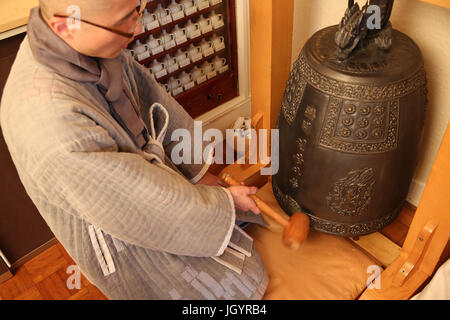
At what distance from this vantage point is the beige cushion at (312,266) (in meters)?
1.06

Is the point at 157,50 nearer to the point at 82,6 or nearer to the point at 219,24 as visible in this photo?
the point at 219,24

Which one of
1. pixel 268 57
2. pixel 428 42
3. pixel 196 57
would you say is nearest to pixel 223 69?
pixel 196 57

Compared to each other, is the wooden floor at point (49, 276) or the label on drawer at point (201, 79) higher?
the label on drawer at point (201, 79)

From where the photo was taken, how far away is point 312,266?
111cm

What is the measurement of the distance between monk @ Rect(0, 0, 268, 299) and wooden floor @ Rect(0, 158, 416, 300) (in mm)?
546

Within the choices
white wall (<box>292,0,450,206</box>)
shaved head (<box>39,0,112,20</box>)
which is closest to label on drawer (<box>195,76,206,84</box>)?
white wall (<box>292,0,450,206</box>)

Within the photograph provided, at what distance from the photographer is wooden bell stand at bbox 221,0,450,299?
3.47ft

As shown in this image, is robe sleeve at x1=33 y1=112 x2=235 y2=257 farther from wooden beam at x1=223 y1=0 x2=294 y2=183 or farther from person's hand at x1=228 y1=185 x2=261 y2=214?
wooden beam at x1=223 y1=0 x2=294 y2=183

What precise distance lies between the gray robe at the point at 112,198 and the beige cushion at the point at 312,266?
0.07m

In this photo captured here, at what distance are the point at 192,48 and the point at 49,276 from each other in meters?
1.09

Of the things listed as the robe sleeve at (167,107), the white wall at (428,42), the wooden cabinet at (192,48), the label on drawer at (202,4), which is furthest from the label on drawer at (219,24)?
the robe sleeve at (167,107)

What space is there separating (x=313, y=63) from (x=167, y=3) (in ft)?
2.26

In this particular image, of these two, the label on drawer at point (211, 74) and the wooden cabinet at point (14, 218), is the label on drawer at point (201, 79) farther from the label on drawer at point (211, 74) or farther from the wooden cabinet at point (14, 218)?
the wooden cabinet at point (14, 218)

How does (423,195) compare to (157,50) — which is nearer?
(423,195)
